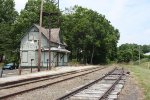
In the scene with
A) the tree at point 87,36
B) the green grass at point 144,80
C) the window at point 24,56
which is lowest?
the green grass at point 144,80

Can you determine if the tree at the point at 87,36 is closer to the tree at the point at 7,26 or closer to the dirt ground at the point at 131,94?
the tree at the point at 7,26

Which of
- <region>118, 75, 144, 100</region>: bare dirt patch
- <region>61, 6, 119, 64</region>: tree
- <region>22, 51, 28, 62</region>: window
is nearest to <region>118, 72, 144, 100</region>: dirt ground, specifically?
<region>118, 75, 144, 100</region>: bare dirt patch

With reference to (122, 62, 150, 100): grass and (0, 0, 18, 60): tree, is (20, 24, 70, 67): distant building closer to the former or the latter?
(0, 0, 18, 60): tree

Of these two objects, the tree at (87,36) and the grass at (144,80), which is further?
the tree at (87,36)

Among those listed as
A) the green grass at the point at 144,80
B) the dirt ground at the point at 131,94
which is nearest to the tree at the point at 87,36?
the green grass at the point at 144,80

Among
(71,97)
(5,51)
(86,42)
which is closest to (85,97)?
(71,97)

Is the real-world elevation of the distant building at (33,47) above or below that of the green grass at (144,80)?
above

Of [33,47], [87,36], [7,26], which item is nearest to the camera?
[33,47]

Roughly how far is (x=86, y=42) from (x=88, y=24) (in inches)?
154

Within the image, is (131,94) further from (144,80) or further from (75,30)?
(75,30)

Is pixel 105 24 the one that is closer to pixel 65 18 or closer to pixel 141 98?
pixel 65 18

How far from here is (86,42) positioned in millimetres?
88625

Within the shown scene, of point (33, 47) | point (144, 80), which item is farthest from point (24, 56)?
point (144, 80)

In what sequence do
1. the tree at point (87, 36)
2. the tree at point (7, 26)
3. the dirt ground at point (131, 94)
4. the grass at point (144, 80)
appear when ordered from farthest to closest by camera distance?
the tree at point (87, 36), the tree at point (7, 26), the grass at point (144, 80), the dirt ground at point (131, 94)
